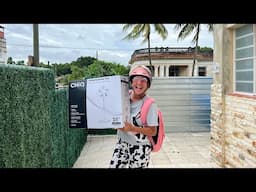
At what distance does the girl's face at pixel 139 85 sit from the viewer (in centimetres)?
197

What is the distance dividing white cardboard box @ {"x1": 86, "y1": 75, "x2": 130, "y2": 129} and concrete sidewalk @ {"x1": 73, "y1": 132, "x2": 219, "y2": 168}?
11.1ft

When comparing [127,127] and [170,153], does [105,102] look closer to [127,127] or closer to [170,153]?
[127,127]

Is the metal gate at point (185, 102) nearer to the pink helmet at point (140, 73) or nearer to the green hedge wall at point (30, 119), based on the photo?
the green hedge wall at point (30, 119)

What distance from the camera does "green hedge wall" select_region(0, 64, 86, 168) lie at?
223 cm

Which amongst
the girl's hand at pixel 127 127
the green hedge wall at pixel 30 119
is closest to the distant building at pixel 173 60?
the green hedge wall at pixel 30 119

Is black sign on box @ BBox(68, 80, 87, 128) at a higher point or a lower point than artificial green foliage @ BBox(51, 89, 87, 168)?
higher

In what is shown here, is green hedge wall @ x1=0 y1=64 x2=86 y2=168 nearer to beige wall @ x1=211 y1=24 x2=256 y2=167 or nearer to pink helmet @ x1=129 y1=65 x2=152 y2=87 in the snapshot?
pink helmet @ x1=129 y1=65 x2=152 y2=87

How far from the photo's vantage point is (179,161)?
5.32 metres

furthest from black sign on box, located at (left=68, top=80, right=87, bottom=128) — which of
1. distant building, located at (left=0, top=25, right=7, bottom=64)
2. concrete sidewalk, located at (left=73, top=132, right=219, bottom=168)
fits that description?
concrete sidewalk, located at (left=73, top=132, right=219, bottom=168)

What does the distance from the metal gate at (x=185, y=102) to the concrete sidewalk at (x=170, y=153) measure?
564 mm

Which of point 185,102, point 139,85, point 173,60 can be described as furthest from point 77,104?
point 173,60
